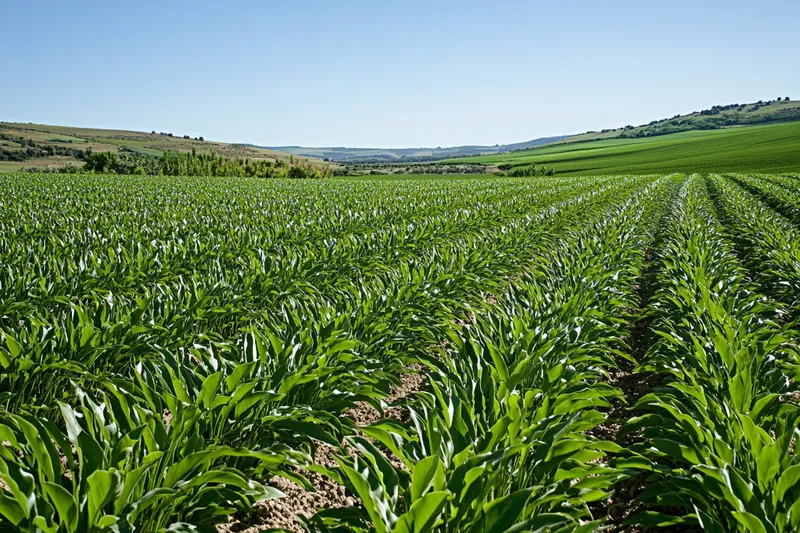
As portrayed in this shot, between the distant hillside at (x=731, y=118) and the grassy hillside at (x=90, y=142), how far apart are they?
10392cm

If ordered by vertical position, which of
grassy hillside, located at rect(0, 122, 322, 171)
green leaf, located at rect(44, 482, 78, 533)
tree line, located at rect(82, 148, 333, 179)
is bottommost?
green leaf, located at rect(44, 482, 78, 533)

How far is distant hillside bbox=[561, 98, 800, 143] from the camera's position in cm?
14075

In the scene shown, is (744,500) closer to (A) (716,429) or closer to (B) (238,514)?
(A) (716,429)

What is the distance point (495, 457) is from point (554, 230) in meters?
12.6

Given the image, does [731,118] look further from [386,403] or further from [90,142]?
[386,403]

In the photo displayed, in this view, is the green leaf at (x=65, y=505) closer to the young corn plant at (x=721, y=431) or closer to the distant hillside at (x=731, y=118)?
the young corn plant at (x=721, y=431)

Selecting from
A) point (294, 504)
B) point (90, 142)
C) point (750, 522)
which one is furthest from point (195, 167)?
point (90, 142)

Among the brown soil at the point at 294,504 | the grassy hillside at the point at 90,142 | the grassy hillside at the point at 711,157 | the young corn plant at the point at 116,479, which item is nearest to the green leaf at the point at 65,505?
the young corn plant at the point at 116,479

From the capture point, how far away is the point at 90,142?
11431 cm

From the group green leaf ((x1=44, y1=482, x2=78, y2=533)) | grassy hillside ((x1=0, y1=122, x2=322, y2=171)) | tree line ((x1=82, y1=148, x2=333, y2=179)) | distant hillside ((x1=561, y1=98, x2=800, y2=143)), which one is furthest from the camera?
distant hillside ((x1=561, y1=98, x2=800, y2=143))

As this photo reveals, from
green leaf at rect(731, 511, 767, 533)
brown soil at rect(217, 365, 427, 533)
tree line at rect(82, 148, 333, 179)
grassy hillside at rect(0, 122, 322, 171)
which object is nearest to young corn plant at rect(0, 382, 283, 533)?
brown soil at rect(217, 365, 427, 533)

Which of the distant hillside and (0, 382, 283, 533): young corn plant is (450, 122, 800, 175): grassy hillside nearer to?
the distant hillside

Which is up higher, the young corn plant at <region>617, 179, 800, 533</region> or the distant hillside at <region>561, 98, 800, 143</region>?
the distant hillside at <region>561, 98, 800, 143</region>

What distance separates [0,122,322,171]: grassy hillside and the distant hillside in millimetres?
103917
